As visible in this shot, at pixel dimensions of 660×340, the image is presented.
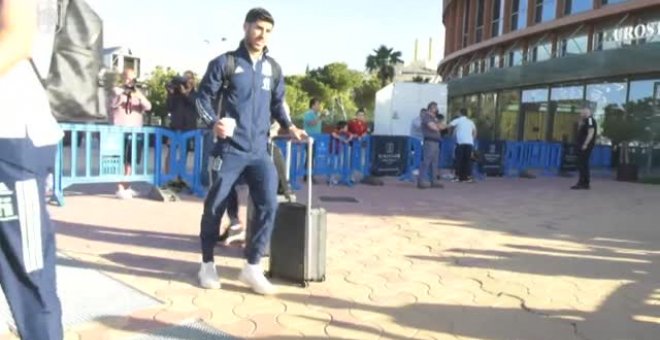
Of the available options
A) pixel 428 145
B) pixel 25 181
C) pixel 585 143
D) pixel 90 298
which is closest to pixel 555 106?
pixel 585 143

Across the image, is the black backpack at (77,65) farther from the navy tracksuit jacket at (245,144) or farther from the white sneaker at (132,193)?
the navy tracksuit jacket at (245,144)

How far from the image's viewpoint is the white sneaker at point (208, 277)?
4.07m

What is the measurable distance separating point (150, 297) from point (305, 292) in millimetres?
1039

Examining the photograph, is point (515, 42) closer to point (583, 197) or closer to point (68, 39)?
point (583, 197)

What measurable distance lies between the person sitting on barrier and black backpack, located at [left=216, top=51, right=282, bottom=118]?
15.2ft

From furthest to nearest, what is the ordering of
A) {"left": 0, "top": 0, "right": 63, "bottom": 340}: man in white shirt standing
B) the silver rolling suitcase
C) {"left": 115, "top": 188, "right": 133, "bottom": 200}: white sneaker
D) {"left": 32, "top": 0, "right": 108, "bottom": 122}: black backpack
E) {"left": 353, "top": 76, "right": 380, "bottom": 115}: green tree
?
1. {"left": 353, "top": 76, "right": 380, "bottom": 115}: green tree
2. {"left": 115, "top": 188, "right": 133, "bottom": 200}: white sneaker
3. {"left": 32, "top": 0, "right": 108, "bottom": 122}: black backpack
4. the silver rolling suitcase
5. {"left": 0, "top": 0, "right": 63, "bottom": 340}: man in white shirt standing

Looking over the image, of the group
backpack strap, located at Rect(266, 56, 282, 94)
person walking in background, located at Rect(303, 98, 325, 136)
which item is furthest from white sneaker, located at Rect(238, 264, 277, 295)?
person walking in background, located at Rect(303, 98, 325, 136)

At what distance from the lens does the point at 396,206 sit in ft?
28.6

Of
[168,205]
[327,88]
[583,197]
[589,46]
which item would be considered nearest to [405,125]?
[583,197]

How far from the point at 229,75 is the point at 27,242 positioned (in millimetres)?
2088

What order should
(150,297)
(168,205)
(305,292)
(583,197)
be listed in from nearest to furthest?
(150,297)
(305,292)
(168,205)
(583,197)

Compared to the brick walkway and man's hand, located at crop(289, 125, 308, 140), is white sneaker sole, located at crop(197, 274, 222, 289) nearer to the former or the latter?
the brick walkway

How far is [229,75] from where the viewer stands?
392 cm

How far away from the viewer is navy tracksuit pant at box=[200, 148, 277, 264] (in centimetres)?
392
